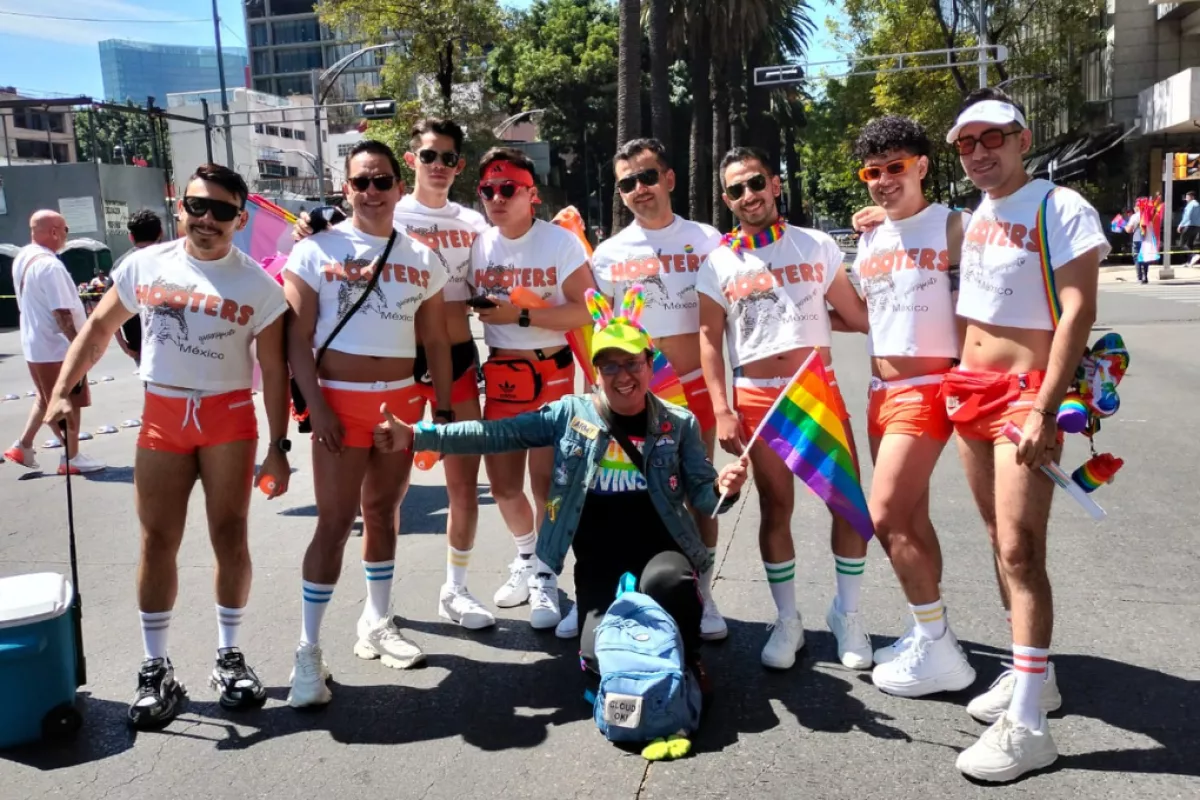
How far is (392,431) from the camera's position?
377 centimetres

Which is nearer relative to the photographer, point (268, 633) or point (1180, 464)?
point (268, 633)

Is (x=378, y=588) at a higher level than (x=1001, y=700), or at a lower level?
higher

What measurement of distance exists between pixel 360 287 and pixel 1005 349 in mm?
2448

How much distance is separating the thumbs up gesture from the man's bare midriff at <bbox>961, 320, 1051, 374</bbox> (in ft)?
6.73

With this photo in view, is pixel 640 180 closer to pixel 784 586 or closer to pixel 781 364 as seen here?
pixel 781 364

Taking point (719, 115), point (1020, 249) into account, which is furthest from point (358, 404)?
point (719, 115)

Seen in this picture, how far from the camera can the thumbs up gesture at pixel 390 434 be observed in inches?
148

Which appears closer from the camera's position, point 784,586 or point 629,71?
point 784,586

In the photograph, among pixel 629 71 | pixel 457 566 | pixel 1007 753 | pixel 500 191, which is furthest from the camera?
pixel 629 71

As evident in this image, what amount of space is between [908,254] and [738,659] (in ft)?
5.92

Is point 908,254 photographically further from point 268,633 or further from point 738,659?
point 268,633

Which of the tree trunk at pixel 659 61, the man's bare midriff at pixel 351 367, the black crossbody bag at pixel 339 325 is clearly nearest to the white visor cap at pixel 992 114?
the black crossbody bag at pixel 339 325

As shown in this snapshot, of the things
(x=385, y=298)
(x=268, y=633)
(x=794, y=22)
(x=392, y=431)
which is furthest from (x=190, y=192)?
(x=794, y=22)

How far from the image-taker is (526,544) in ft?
17.0
